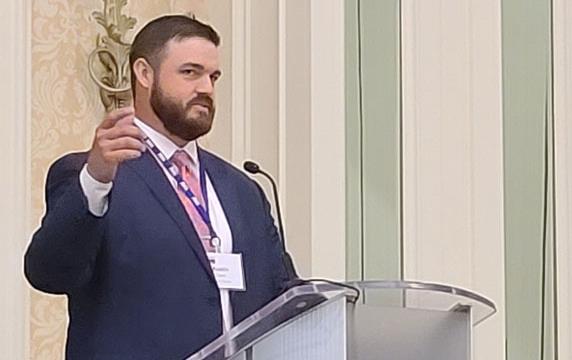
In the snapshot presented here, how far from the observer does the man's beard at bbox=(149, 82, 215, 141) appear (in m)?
1.65

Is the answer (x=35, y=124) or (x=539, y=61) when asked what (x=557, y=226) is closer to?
(x=539, y=61)

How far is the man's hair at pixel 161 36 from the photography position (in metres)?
1.68

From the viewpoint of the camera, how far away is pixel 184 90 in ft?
5.42

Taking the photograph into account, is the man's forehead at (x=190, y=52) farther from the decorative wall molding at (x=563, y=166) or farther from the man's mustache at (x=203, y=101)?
the decorative wall molding at (x=563, y=166)

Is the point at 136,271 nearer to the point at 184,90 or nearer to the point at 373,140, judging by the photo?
the point at 184,90

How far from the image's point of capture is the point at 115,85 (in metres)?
2.71

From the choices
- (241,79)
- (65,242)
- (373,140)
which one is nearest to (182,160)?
(65,242)

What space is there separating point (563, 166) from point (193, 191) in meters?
1.38

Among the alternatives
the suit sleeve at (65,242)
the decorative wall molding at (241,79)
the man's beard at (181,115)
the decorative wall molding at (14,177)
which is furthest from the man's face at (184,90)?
the decorative wall molding at (241,79)

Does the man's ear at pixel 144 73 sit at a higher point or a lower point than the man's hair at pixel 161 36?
lower

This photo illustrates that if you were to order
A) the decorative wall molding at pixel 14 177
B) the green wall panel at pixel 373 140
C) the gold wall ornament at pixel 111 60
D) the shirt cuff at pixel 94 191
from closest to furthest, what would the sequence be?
the shirt cuff at pixel 94 191, the decorative wall molding at pixel 14 177, the gold wall ornament at pixel 111 60, the green wall panel at pixel 373 140

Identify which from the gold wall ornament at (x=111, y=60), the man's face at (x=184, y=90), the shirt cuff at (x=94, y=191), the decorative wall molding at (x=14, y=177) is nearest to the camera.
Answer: the shirt cuff at (x=94, y=191)

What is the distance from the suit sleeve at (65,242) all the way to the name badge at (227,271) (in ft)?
0.51

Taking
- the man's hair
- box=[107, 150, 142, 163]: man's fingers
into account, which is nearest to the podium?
box=[107, 150, 142, 163]: man's fingers
